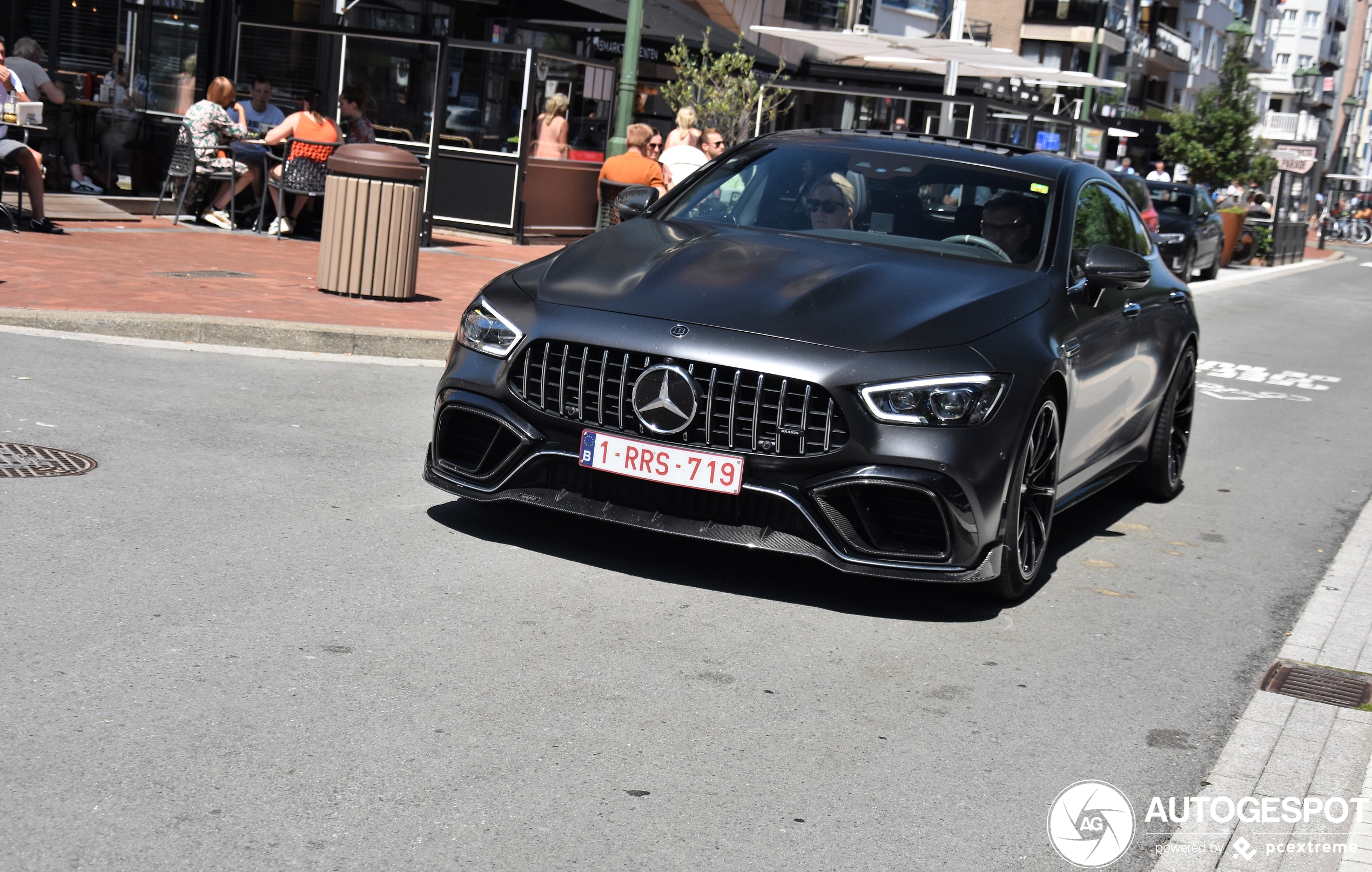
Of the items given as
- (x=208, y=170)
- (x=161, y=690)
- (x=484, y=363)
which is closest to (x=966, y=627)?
(x=484, y=363)

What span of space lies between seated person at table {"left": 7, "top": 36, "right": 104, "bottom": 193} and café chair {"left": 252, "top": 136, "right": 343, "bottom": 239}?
2212mm

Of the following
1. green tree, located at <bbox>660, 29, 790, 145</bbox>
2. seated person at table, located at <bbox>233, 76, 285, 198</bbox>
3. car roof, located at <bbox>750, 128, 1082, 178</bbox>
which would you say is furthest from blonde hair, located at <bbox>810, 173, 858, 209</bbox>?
green tree, located at <bbox>660, 29, 790, 145</bbox>

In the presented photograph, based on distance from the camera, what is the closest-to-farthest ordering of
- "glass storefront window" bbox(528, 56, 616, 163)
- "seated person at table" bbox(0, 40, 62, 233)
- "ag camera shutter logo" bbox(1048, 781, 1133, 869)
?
"ag camera shutter logo" bbox(1048, 781, 1133, 869), "seated person at table" bbox(0, 40, 62, 233), "glass storefront window" bbox(528, 56, 616, 163)

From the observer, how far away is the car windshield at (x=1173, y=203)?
27297 mm

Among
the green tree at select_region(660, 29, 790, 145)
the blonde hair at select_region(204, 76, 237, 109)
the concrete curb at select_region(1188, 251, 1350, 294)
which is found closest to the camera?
the blonde hair at select_region(204, 76, 237, 109)

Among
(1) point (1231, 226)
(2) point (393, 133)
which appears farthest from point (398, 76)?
(1) point (1231, 226)

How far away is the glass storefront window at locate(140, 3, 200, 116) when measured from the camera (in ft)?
58.7

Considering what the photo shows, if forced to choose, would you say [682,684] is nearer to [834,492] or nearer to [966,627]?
[834,492]

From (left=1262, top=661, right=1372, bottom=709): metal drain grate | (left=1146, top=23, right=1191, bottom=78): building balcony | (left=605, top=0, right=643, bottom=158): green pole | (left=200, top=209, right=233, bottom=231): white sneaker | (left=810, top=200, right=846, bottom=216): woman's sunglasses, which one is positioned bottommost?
(left=1262, top=661, right=1372, bottom=709): metal drain grate

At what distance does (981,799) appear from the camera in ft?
12.8

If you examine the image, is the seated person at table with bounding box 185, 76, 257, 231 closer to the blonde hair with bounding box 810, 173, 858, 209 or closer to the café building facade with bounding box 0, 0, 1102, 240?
the café building facade with bounding box 0, 0, 1102, 240

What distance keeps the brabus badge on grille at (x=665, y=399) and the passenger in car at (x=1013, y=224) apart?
5.48ft

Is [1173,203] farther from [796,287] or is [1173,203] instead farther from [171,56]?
[796,287]

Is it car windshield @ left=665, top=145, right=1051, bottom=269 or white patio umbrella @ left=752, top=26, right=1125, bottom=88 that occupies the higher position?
white patio umbrella @ left=752, top=26, right=1125, bottom=88
